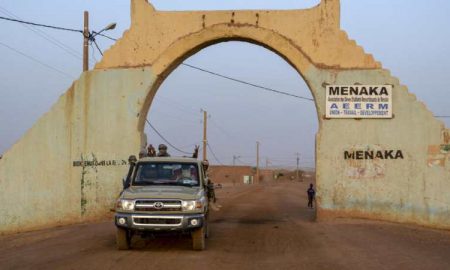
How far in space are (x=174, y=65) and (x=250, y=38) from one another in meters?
2.56

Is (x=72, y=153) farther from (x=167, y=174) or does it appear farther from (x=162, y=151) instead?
(x=167, y=174)

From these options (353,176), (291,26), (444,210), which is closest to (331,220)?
(353,176)

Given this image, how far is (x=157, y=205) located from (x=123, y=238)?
101cm

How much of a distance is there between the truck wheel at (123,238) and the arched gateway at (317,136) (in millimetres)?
6931

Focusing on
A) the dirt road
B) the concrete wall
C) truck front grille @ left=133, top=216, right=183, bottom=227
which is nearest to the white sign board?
the dirt road

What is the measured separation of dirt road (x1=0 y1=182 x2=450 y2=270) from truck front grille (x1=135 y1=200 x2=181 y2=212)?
0.84 metres

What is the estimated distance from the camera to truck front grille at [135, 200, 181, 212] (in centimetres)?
1107

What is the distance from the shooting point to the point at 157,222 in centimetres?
1104

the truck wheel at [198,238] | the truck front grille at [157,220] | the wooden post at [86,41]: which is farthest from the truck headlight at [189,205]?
the wooden post at [86,41]

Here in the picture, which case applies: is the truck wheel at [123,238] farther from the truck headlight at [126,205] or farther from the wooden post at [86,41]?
the wooden post at [86,41]

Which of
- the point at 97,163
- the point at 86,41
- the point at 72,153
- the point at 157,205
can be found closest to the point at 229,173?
the point at 86,41

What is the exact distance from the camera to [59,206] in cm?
1858

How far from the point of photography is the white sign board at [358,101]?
57.2 ft

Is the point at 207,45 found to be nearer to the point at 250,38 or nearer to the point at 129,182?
the point at 250,38
